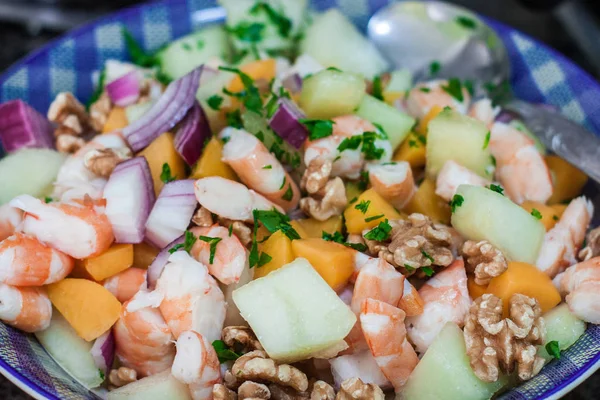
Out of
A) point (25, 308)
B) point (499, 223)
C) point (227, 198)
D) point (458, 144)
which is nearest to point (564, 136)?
point (458, 144)

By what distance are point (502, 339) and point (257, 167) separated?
2.42ft

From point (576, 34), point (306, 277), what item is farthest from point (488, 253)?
point (576, 34)

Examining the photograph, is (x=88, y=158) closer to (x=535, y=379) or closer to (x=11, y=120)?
(x=11, y=120)

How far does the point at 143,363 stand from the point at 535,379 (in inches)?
36.9

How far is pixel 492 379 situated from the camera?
4.39 ft

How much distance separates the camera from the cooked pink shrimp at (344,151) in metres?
1.74

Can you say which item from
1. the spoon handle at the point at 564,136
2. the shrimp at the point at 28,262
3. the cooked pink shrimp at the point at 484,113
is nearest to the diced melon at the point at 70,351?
the shrimp at the point at 28,262

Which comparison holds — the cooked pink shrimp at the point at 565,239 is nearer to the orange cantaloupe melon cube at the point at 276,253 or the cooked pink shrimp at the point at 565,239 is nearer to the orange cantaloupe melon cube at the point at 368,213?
the orange cantaloupe melon cube at the point at 368,213

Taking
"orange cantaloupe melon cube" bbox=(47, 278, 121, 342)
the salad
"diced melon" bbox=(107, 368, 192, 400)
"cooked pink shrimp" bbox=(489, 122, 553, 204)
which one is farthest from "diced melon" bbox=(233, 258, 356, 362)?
"cooked pink shrimp" bbox=(489, 122, 553, 204)

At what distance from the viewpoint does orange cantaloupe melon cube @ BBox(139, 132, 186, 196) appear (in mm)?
1744

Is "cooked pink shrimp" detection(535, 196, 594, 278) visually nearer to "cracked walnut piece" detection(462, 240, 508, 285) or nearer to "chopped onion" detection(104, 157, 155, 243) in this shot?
"cracked walnut piece" detection(462, 240, 508, 285)

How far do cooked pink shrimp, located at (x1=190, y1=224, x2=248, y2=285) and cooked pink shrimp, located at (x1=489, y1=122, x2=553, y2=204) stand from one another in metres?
0.83

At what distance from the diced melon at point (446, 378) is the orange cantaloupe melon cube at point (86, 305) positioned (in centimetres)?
73

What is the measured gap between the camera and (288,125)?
5.78 feet
